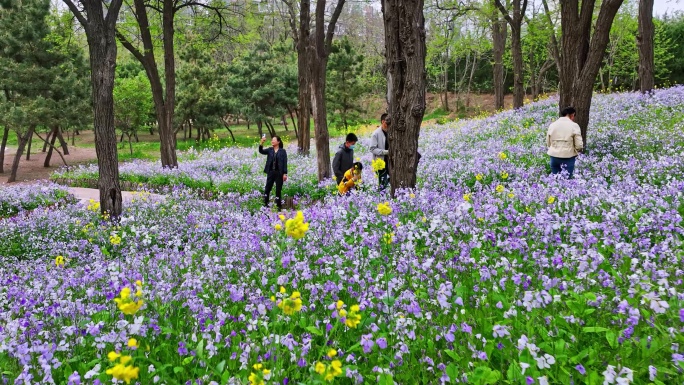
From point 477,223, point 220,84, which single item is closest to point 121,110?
point 220,84

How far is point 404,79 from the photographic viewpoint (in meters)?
7.14

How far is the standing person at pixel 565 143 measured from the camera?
898cm

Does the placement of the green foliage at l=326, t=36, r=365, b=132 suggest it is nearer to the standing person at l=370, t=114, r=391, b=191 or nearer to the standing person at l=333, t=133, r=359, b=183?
the standing person at l=333, t=133, r=359, b=183

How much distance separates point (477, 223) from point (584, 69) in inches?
292

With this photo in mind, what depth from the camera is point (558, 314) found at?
304 cm

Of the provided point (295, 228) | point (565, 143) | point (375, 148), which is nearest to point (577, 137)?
point (565, 143)

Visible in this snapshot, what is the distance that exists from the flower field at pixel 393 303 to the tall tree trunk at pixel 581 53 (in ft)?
11.7

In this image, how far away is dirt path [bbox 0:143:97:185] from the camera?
1057 inches

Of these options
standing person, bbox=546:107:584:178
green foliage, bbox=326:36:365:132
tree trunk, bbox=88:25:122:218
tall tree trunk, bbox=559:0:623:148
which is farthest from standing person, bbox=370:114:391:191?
green foliage, bbox=326:36:365:132

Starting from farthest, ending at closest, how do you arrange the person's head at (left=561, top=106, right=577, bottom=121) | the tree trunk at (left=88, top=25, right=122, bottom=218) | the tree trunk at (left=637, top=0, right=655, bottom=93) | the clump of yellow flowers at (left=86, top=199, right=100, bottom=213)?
1. the tree trunk at (left=637, top=0, right=655, bottom=93)
2. the clump of yellow flowers at (left=86, top=199, right=100, bottom=213)
3. the person's head at (left=561, top=106, right=577, bottom=121)
4. the tree trunk at (left=88, top=25, right=122, bottom=218)

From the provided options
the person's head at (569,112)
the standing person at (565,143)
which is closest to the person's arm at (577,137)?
the standing person at (565,143)

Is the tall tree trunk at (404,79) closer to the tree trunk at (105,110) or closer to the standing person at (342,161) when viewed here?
the standing person at (342,161)

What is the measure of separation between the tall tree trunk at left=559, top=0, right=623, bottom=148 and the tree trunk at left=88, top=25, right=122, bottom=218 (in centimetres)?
1024

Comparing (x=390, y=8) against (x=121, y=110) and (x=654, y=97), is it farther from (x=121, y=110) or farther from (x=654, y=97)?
(x=121, y=110)
